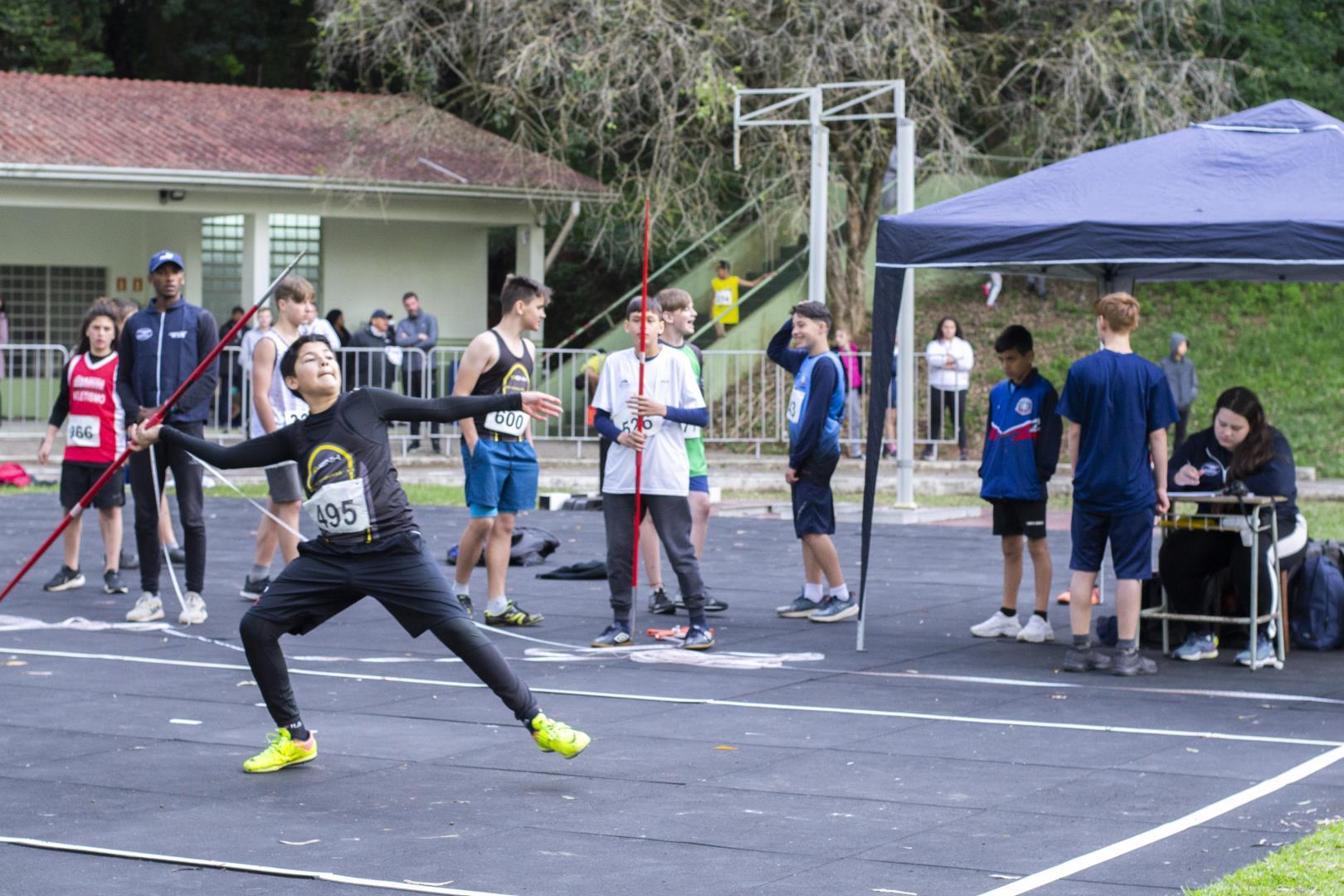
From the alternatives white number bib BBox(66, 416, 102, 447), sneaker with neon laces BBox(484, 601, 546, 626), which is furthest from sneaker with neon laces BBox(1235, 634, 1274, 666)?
white number bib BBox(66, 416, 102, 447)

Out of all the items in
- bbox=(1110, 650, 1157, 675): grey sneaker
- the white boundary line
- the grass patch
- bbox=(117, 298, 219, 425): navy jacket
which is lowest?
the white boundary line

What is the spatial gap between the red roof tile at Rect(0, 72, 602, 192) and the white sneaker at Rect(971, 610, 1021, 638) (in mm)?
17681

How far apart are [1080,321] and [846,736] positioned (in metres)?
21.4

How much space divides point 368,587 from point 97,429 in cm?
555

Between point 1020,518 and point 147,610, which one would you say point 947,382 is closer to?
point 1020,518

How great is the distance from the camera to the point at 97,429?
1180 centimetres

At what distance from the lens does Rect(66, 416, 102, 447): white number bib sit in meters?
11.8

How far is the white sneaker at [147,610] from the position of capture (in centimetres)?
1069

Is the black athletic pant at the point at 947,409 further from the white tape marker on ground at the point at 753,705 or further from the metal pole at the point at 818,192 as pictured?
the white tape marker on ground at the point at 753,705

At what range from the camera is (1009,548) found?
34.2ft

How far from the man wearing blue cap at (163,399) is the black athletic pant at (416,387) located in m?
11.1

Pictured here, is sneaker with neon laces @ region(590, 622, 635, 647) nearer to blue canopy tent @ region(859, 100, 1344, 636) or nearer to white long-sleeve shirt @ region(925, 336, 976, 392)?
blue canopy tent @ region(859, 100, 1344, 636)

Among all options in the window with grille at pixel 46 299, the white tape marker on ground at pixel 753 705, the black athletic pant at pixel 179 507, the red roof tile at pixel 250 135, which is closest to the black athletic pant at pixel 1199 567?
the white tape marker on ground at pixel 753 705

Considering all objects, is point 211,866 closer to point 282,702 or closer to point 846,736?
point 282,702
